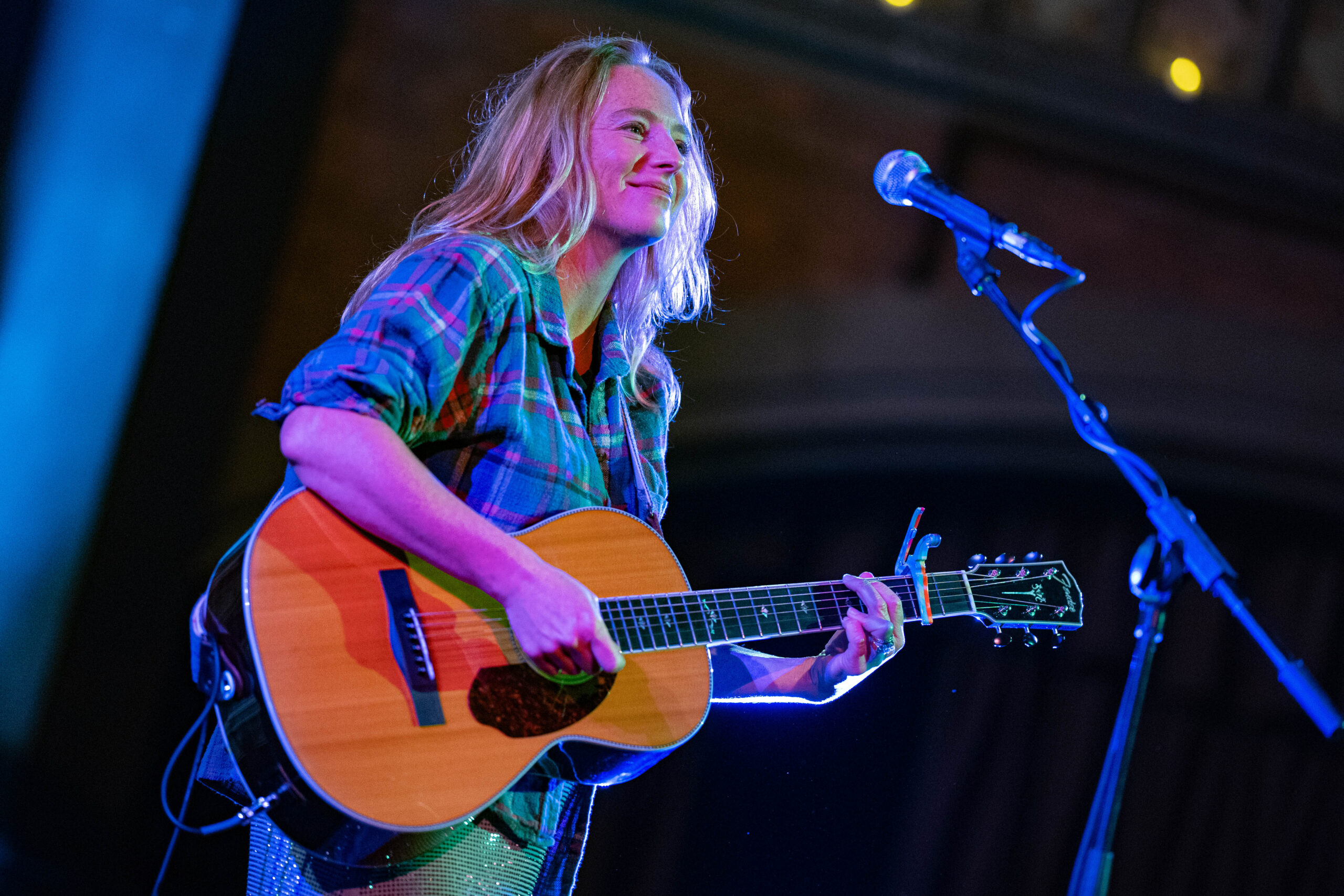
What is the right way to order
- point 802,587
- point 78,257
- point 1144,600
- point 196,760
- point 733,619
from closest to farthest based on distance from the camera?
point 1144,600
point 196,760
point 733,619
point 802,587
point 78,257

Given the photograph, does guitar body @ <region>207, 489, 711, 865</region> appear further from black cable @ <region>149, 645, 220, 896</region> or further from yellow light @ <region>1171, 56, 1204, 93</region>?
yellow light @ <region>1171, 56, 1204, 93</region>

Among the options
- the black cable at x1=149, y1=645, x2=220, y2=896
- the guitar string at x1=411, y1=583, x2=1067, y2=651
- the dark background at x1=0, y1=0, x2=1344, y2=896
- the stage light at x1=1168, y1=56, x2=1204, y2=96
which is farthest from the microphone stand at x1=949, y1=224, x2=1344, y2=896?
the stage light at x1=1168, y1=56, x2=1204, y2=96

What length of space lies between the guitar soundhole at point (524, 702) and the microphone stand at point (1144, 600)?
84cm

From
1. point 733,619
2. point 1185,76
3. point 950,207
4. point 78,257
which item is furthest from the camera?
point 1185,76

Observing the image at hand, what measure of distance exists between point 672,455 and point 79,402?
1.86 m

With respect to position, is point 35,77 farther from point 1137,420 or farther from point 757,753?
point 1137,420

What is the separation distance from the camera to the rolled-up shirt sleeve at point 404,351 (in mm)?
1719

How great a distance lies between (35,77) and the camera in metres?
3.17

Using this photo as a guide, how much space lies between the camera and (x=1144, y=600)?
1.54 metres

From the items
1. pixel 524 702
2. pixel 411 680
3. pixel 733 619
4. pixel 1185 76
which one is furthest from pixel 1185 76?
pixel 411 680

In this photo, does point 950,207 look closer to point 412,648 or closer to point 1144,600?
point 1144,600

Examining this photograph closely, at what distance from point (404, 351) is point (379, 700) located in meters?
0.57

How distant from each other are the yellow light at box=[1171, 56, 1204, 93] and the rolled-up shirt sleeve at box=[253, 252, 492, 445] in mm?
3761

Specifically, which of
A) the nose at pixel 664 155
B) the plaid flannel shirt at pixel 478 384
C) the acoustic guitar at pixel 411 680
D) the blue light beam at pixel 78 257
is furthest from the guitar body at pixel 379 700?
the blue light beam at pixel 78 257
